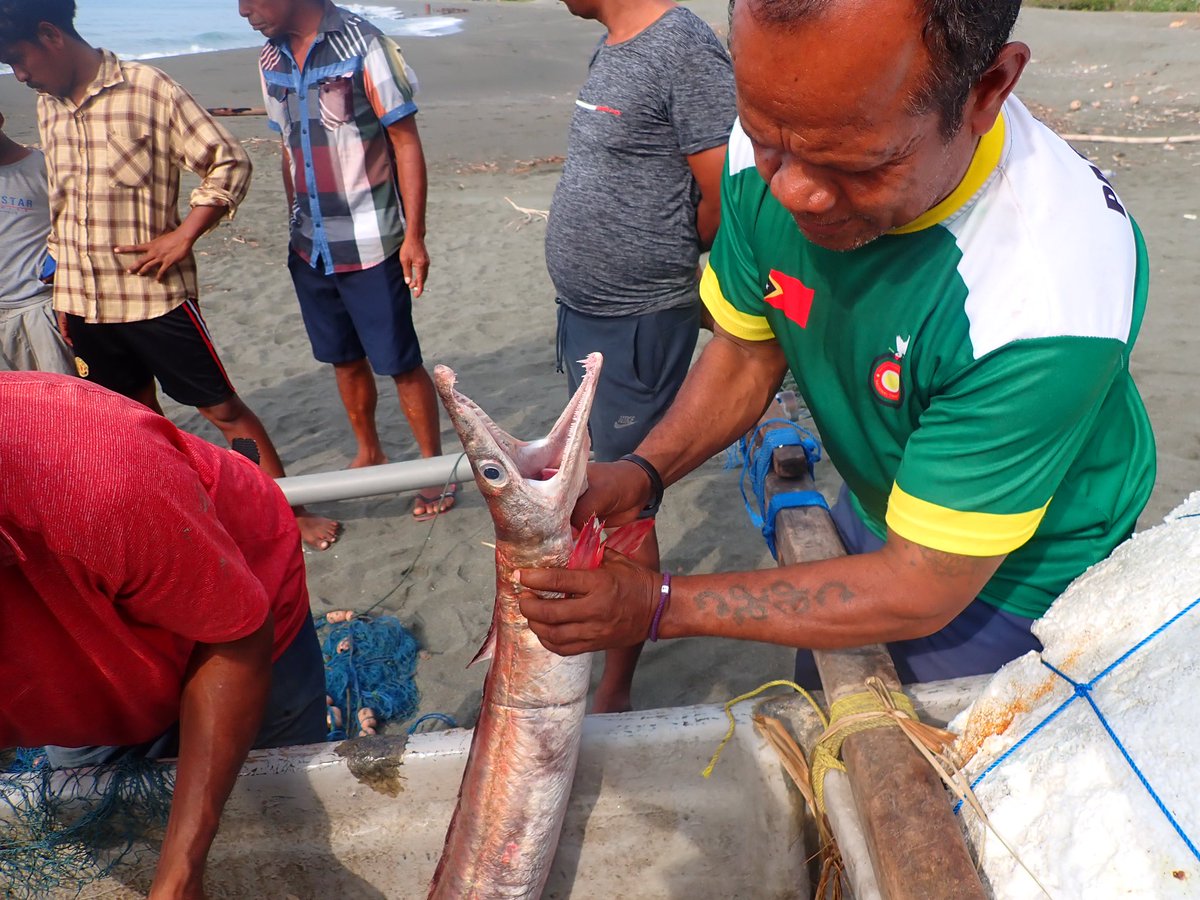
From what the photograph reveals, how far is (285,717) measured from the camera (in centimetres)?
274

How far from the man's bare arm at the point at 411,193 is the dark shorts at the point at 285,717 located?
8.66ft

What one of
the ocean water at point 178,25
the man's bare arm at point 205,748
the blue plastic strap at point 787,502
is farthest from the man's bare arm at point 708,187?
the ocean water at point 178,25

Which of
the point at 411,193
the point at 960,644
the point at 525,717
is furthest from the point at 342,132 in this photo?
the point at 960,644

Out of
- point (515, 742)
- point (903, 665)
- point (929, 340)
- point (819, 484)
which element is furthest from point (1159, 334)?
point (515, 742)

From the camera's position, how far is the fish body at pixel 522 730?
1.94 metres

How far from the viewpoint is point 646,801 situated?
8.32ft

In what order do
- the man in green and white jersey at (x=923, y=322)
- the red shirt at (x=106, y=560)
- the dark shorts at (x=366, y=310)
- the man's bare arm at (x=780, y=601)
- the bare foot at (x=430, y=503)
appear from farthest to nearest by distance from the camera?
1. the bare foot at (x=430, y=503)
2. the dark shorts at (x=366, y=310)
3. the man's bare arm at (x=780, y=601)
4. the red shirt at (x=106, y=560)
5. the man in green and white jersey at (x=923, y=322)

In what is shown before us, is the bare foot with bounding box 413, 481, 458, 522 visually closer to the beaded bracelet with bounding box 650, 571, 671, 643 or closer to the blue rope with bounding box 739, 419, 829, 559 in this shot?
the blue rope with bounding box 739, 419, 829, 559

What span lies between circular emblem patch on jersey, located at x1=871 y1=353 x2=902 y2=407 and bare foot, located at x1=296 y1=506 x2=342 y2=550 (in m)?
3.98

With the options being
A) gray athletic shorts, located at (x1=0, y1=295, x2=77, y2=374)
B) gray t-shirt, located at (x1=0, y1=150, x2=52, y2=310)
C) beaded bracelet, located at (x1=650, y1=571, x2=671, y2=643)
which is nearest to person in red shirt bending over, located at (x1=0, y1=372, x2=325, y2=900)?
beaded bracelet, located at (x1=650, y1=571, x2=671, y2=643)

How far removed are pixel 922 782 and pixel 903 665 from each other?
2.50ft

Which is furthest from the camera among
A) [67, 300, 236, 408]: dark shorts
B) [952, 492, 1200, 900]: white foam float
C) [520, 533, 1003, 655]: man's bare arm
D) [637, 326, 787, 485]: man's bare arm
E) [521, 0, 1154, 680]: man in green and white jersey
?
[67, 300, 236, 408]: dark shorts

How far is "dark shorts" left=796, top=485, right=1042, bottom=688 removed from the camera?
2.33 metres

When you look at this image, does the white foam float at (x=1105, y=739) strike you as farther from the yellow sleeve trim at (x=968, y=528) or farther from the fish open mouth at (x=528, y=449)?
the fish open mouth at (x=528, y=449)
